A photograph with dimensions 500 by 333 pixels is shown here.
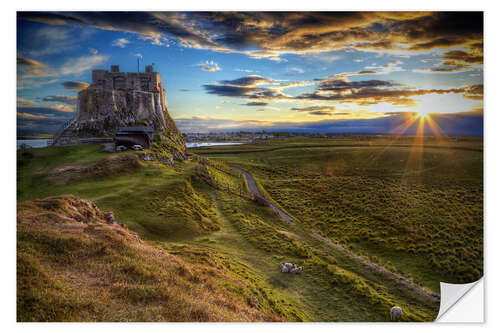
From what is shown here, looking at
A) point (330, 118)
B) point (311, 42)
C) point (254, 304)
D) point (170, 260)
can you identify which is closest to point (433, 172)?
point (330, 118)

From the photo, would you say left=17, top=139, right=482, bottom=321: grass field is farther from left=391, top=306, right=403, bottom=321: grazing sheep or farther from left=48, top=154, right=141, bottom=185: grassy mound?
left=391, top=306, right=403, bottom=321: grazing sheep

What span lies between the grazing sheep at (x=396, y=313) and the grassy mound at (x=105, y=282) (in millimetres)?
5588

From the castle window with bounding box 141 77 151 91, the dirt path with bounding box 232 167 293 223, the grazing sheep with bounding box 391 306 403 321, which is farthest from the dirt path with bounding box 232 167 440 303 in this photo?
the castle window with bounding box 141 77 151 91

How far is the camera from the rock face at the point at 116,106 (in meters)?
29.0

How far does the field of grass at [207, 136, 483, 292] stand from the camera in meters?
13.4

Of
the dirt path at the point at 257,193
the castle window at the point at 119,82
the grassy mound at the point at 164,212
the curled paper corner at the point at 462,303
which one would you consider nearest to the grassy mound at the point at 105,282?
the grassy mound at the point at 164,212

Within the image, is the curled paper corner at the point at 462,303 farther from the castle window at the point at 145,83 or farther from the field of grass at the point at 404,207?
the castle window at the point at 145,83

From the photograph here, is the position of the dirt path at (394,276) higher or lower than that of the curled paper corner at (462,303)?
lower

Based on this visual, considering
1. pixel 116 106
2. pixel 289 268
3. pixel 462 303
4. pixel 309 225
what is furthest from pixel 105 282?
pixel 116 106

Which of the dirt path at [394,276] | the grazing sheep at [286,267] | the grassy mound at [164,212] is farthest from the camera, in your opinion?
the grassy mound at [164,212]

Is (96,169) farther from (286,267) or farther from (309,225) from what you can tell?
(309,225)

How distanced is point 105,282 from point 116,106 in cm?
3527

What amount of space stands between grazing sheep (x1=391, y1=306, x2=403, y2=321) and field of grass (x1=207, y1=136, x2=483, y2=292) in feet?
13.1

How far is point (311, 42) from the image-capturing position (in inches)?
489
